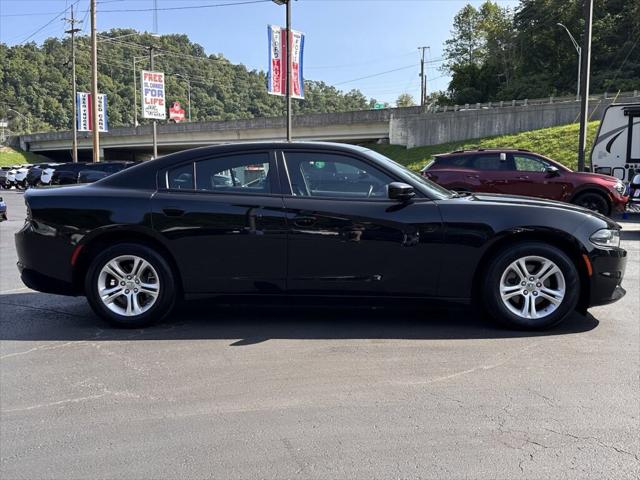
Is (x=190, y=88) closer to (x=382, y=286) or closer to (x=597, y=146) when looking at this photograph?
(x=597, y=146)

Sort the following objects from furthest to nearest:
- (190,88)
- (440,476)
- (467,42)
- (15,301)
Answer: (467,42), (190,88), (15,301), (440,476)

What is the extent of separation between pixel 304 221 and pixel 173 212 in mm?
1132

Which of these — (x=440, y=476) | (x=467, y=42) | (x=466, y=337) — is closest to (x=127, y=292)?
(x=466, y=337)

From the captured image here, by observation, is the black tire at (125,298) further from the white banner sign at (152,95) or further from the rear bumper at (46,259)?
the white banner sign at (152,95)

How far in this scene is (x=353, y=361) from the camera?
4.27 metres

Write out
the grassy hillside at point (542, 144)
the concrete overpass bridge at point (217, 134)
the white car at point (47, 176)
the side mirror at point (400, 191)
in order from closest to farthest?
the side mirror at point (400, 191) < the grassy hillside at point (542, 144) < the white car at point (47, 176) < the concrete overpass bridge at point (217, 134)

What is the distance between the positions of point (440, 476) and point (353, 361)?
1576mm

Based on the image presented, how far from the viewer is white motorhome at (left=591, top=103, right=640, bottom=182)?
585 inches

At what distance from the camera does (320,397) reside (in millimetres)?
3656

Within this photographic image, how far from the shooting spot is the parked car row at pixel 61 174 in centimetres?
2530

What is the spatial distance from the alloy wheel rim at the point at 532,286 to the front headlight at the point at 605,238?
0.40 metres

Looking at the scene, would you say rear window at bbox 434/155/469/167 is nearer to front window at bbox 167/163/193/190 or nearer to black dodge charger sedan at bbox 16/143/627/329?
black dodge charger sedan at bbox 16/143/627/329

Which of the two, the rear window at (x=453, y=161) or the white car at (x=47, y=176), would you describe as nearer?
the rear window at (x=453, y=161)

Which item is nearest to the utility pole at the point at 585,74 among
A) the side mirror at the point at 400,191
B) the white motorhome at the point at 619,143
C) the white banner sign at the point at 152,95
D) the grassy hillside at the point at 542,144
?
the white motorhome at the point at 619,143
